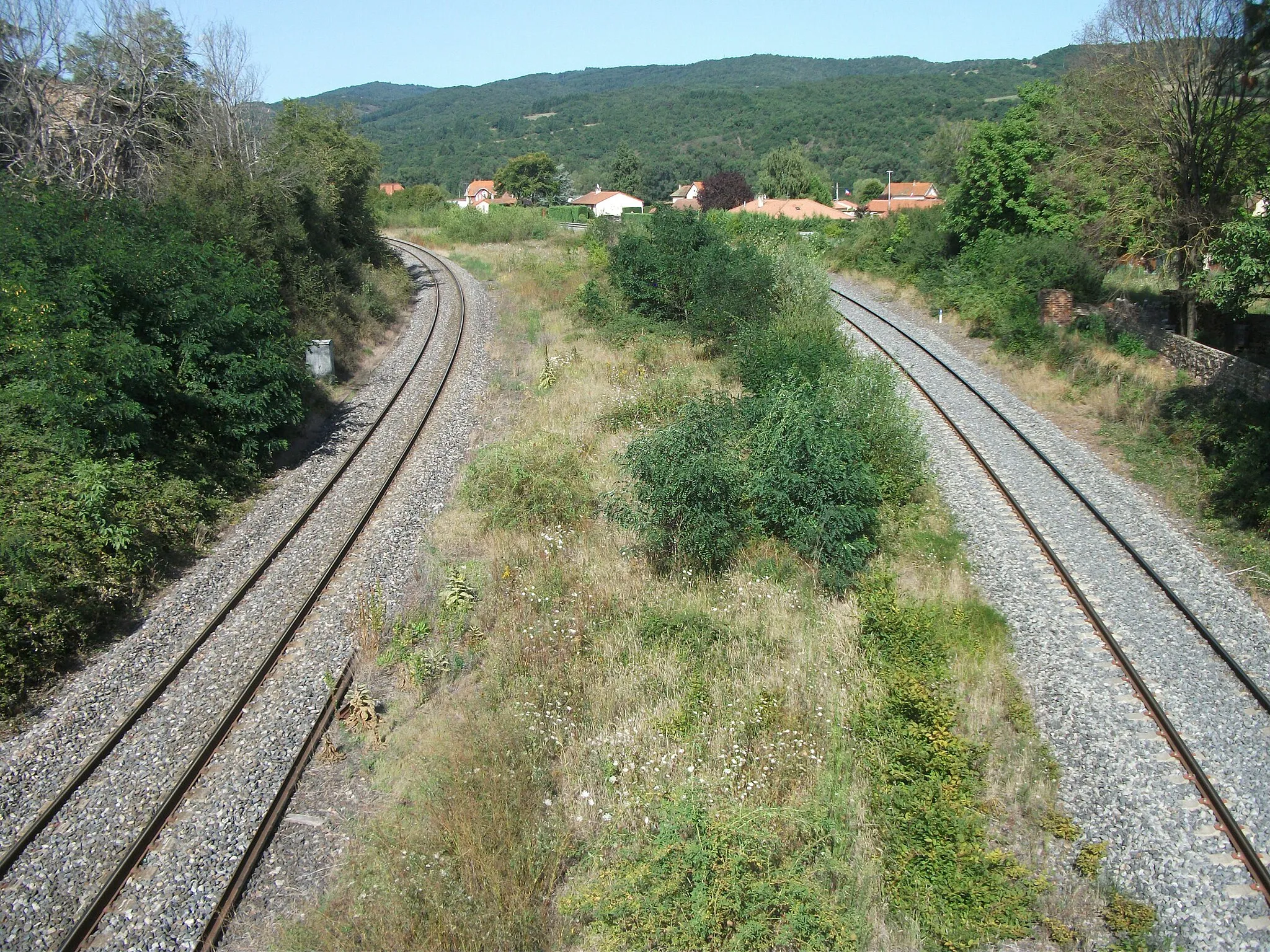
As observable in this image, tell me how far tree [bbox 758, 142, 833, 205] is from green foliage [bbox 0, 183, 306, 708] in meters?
72.8

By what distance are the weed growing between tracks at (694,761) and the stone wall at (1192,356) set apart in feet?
25.3

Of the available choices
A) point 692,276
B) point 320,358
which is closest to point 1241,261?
point 692,276

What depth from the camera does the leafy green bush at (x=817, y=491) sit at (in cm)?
1138

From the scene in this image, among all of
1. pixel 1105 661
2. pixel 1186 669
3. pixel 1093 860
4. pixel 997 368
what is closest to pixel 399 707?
pixel 1093 860

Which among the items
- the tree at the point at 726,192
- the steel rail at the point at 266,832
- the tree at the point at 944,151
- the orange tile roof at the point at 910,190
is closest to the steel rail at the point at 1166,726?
the steel rail at the point at 266,832

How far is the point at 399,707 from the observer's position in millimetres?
8773

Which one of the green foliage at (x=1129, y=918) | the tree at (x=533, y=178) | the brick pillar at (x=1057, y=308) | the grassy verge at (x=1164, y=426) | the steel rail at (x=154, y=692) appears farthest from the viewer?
the tree at (x=533, y=178)

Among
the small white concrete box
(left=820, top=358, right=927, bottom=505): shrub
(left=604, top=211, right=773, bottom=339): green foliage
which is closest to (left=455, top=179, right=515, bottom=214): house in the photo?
(left=604, top=211, right=773, bottom=339): green foliage

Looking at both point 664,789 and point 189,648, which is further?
point 189,648

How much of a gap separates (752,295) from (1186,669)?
1411 cm

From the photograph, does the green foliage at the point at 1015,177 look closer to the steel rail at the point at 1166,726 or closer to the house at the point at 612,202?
the steel rail at the point at 1166,726

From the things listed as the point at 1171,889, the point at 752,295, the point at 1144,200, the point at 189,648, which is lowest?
the point at 1171,889

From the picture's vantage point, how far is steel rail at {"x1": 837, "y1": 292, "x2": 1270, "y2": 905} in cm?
653

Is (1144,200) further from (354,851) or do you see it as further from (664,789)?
(354,851)
